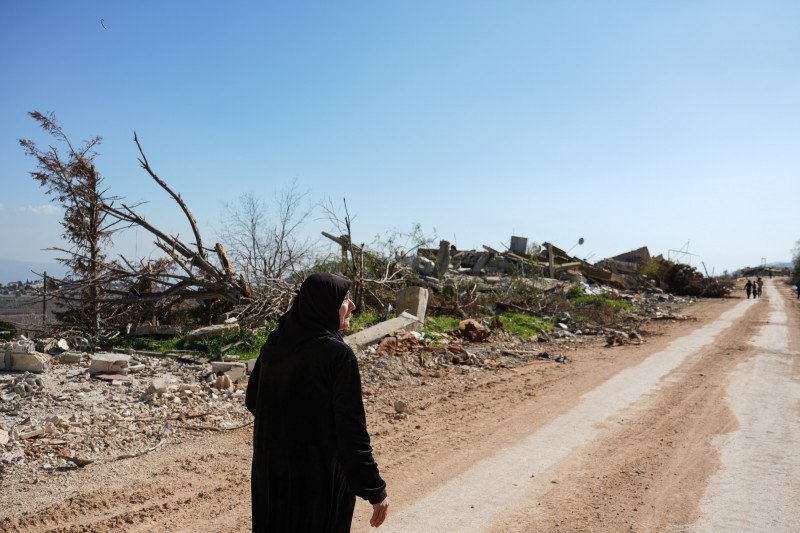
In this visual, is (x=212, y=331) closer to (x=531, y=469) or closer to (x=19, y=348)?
(x=19, y=348)

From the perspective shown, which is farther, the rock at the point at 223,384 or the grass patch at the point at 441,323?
the grass patch at the point at 441,323

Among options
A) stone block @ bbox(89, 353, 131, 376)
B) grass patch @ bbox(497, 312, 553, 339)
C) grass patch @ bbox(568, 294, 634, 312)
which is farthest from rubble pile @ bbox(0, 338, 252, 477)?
grass patch @ bbox(568, 294, 634, 312)

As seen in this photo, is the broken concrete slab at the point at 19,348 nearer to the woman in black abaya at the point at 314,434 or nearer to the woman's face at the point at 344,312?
the woman in black abaya at the point at 314,434

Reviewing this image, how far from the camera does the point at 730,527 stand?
3762 millimetres

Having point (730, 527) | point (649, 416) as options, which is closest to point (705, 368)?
point (649, 416)

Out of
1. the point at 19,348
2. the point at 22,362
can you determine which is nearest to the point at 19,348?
the point at 19,348

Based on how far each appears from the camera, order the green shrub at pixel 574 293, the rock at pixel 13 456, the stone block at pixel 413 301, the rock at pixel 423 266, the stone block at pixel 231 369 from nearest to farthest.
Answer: the rock at pixel 13 456 → the stone block at pixel 231 369 → the stone block at pixel 413 301 → the rock at pixel 423 266 → the green shrub at pixel 574 293

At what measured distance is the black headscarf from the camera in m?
2.46

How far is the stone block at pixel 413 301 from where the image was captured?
12.7 m

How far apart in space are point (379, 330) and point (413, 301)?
90.9 inches

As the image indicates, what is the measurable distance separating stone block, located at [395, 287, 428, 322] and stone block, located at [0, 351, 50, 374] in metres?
7.42

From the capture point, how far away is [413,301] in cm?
1283

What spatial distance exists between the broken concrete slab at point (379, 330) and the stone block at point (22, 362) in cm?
472

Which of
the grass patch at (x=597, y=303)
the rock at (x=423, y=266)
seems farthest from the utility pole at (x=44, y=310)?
the grass patch at (x=597, y=303)
